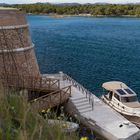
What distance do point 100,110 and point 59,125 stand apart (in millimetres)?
21071

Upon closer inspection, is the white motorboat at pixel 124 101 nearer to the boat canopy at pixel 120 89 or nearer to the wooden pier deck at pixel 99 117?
the boat canopy at pixel 120 89

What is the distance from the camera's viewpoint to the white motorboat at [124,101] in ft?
88.9

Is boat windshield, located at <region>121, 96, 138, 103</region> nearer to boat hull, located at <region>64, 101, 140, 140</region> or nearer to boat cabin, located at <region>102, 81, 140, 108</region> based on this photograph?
boat cabin, located at <region>102, 81, 140, 108</region>

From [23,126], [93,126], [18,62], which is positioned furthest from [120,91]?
[23,126]

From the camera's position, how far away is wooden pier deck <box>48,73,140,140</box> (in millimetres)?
23500

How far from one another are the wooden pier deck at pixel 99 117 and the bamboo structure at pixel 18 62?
3.51 ft

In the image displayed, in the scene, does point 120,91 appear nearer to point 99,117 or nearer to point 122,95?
point 122,95

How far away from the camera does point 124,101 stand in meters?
28.8

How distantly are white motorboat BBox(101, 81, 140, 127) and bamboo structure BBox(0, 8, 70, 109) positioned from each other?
3.75 meters

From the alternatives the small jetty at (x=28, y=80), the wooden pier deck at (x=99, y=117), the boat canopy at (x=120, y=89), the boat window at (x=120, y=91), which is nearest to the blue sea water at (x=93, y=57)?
the boat canopy at (x=120, y=89)

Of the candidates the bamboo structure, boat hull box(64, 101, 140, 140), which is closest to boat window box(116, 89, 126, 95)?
the bamboo structure

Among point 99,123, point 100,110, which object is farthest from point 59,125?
point 100,110

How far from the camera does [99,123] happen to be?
2505 centimetres

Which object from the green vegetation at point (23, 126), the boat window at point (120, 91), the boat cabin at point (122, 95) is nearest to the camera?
the green vegetation at point (23, 126)
